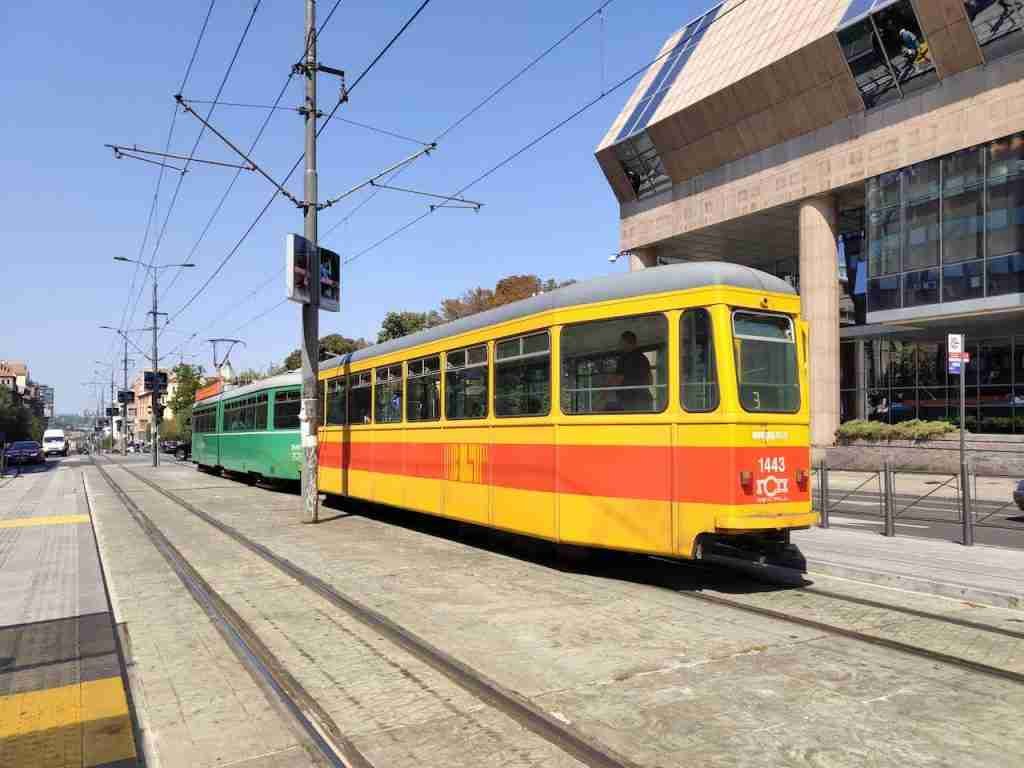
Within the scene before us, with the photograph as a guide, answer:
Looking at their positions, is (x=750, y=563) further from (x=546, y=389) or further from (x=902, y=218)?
(x=902, y=218)

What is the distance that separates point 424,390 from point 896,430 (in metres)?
21.2

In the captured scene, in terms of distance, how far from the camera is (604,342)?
8.45 meters

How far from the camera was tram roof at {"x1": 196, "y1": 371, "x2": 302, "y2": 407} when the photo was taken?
20.4 m

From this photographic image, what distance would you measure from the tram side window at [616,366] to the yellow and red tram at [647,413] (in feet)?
0.05

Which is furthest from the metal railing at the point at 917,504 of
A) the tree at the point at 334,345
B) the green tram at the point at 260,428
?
the tree at the point at 334,345

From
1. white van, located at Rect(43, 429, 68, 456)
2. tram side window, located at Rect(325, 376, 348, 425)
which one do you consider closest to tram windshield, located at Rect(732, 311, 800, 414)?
tram side window, located at Rect(325, 376, 348, 425)

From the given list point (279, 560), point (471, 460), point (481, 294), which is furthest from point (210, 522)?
point (481, 294)

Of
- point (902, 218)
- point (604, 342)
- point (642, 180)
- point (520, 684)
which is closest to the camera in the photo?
point (520, 684)

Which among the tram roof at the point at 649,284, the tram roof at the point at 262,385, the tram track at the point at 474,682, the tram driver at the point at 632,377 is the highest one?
the tram roof at the point at 649,284

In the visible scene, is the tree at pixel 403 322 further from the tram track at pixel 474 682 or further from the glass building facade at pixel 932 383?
the tram track at pixel 474 682

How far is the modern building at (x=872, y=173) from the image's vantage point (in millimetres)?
25750

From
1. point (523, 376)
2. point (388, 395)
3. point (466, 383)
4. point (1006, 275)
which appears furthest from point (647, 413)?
point (1006, 275)

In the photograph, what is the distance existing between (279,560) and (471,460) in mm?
2736

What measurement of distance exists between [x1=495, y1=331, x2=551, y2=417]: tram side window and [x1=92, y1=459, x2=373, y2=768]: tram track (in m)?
3.90
